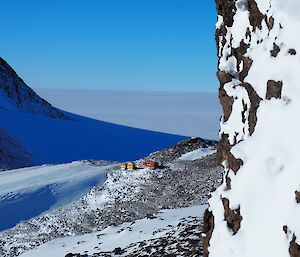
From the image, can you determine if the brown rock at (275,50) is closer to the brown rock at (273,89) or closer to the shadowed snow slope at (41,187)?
the brown rock at (273,89)

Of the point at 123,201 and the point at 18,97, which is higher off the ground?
the point at 18,97

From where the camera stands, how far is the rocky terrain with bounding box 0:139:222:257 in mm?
24094

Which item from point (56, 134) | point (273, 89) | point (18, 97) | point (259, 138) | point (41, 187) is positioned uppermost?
point (18, 97)

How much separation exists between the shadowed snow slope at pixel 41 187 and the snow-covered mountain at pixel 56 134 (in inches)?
764

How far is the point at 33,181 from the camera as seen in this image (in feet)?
107

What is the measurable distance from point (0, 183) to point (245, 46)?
26769mm

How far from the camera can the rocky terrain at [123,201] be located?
79.0 ft

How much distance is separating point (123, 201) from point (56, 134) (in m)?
51.5

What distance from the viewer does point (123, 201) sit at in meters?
28.2

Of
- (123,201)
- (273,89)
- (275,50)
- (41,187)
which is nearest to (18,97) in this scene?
(41,187)

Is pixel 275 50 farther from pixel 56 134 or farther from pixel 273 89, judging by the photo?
pixel 56 134

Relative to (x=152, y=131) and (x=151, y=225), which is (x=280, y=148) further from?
(x=152, y=131)

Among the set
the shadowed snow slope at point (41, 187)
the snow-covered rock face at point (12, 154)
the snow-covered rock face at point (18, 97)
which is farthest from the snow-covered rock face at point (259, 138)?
the snow-covered rock face at point (18, 97)

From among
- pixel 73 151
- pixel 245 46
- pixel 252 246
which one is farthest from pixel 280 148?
pixel 73 151
